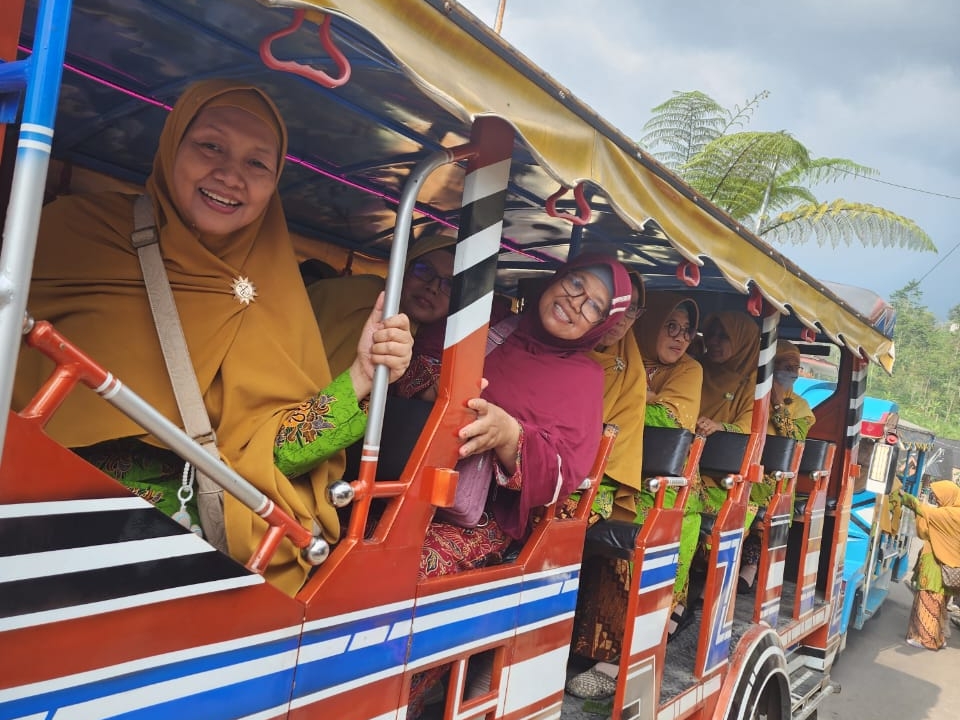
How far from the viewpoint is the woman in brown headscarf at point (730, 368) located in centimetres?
480

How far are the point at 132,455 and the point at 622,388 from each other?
94.9 inches

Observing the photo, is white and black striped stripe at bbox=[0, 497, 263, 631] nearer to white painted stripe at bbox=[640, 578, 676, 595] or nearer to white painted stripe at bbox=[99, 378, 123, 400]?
white painted stripe at bbox=[99, 378, 123, 400]

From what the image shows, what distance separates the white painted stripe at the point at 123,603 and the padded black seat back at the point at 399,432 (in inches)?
29.7

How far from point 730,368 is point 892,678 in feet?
16.7

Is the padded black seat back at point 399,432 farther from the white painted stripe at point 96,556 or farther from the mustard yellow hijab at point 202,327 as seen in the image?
the white painted stripe at point 96,556

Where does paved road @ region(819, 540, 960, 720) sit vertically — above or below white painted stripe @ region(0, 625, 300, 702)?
below

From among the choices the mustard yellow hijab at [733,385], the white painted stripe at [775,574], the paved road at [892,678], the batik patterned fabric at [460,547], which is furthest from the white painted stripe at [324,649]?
the paved road at [892,678]

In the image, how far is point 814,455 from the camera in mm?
5012

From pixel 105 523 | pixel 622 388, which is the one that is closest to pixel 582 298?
pixel 622 388

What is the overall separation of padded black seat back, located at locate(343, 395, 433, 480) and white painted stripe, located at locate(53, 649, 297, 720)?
28.0 inches

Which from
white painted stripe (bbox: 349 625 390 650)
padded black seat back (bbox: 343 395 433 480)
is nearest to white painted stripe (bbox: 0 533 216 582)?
white painted stripe (bbox: 349 625 390 650)

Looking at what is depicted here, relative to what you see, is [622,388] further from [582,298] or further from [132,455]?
[132,455]

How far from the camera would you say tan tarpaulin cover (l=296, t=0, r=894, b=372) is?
1419 millimetres

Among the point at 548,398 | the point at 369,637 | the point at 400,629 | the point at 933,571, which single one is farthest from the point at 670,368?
the point at 933,571
